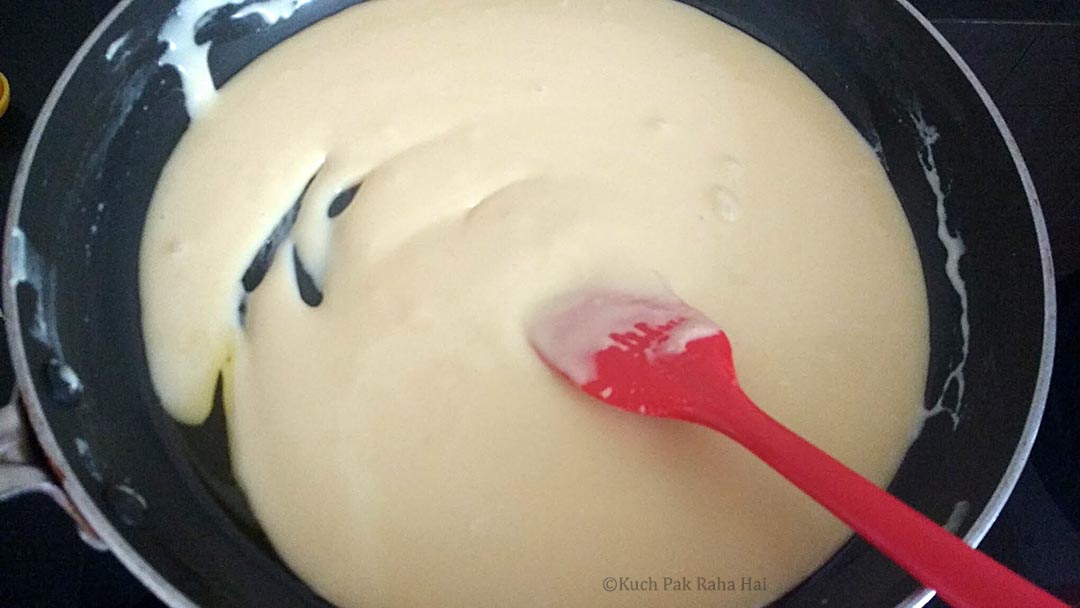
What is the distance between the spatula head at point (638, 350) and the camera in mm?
688

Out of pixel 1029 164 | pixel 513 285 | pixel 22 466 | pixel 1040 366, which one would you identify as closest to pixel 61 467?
pixel 22 466

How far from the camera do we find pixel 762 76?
92 cm

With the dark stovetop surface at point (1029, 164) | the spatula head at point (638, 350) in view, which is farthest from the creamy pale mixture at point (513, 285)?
the dark stovetop surface at point (1029, 164)

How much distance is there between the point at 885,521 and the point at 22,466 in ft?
1.79

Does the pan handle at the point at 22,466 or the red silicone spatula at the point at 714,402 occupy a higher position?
the red silicone spatula at the point at 714,402

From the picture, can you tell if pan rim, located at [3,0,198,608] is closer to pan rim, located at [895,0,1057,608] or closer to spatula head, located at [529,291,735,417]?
spatula head, located at [529,291,735,417]

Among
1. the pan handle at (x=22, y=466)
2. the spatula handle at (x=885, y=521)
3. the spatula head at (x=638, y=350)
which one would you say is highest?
the spatula head at (x=638, y=350)

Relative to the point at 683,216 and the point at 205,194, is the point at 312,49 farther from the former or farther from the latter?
the point at 683,216

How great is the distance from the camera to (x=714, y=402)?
0.67 metres

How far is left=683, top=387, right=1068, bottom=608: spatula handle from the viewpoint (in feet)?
1.64

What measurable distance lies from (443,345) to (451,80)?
275mm

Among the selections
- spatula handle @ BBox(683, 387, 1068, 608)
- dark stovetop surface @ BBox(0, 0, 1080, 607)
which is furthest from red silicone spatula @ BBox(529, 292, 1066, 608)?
dark stovetop surface @ BBox(0, 0, 1080, 607)

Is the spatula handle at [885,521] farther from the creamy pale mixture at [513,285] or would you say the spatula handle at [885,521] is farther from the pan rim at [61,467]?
the pan rim at [61,467]

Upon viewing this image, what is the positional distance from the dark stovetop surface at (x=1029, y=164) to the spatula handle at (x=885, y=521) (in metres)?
0.31
